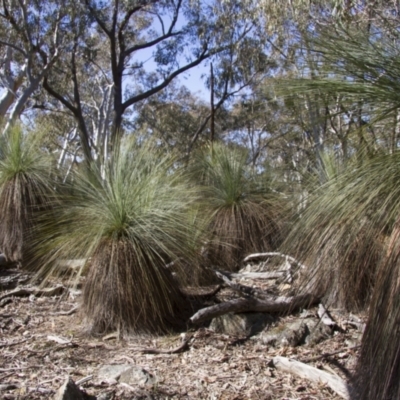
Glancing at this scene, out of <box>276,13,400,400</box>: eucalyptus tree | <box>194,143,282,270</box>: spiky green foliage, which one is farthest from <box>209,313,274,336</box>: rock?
<box>276,13,400,400</box>: eucalyptus tree

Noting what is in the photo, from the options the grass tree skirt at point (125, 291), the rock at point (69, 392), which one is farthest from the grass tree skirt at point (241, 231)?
the rock at point (69, 392)

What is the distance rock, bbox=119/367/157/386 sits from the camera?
3465mm

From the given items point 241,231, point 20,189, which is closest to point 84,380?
point 20,189

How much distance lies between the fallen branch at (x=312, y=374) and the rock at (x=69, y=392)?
1.36 metres

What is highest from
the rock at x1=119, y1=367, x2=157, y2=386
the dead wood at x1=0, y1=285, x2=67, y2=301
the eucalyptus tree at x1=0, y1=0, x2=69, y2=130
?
the eucalyptus tree at x1=0, y1=0, x2=69, y2=130

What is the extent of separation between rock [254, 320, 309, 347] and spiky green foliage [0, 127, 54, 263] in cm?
282

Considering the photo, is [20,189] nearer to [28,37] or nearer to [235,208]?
[235,208]

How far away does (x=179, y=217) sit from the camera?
14.7ft

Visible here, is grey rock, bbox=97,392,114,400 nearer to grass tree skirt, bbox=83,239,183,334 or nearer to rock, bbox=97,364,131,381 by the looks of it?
rock, bbox=97,364,131,381

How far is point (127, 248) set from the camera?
4219mm

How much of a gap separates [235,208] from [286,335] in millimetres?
2550

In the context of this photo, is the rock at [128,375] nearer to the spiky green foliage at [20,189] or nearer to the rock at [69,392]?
the rock at [69,392]

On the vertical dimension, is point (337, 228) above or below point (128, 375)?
above

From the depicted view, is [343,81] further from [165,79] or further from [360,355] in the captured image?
[165,79]
